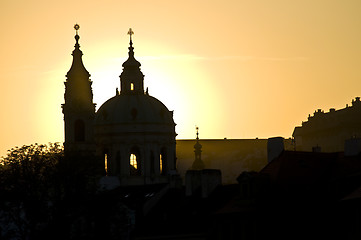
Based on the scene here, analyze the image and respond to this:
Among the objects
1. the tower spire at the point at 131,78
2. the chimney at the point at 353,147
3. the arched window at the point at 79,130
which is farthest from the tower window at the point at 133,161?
the chimney at the point at 353,147

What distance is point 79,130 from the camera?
157375 millimetres

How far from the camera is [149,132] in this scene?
16938 cm

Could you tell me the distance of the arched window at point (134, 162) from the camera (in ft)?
556

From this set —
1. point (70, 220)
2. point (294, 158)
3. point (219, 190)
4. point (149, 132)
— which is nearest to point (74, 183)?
point (70, 220)

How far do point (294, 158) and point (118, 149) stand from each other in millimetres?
84110

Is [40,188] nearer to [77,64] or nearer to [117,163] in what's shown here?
[77,64]

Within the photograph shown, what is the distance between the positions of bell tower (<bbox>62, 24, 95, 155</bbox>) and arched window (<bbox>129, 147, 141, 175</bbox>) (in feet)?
40.6

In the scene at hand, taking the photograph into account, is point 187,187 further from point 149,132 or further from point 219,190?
point 149,132

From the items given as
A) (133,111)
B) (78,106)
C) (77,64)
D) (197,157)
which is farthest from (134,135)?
A: (197,157)

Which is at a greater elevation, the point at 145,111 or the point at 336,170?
the point at 145,111

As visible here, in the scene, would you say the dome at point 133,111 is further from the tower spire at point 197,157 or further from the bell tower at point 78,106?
the tower spire at point 197,157

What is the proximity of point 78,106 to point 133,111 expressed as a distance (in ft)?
48.1

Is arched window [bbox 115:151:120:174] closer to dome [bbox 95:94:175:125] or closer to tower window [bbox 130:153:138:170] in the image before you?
tower window [bbox 130:153:138:170]

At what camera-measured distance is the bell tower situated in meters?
156
